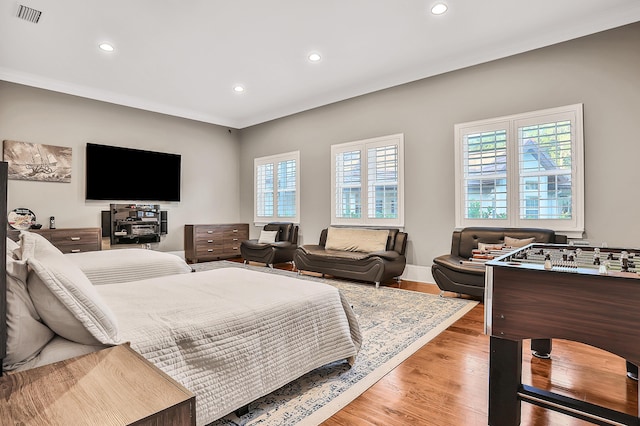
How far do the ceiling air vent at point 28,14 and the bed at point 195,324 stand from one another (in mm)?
3160

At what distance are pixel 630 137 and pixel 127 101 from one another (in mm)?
7302

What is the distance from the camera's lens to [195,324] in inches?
60.4

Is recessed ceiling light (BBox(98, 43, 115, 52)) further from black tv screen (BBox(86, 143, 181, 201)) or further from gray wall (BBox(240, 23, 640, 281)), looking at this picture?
gray wall (BBox(240, 23, 640, 281))

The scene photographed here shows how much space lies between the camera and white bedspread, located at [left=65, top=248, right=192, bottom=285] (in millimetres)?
3084

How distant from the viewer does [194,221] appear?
7.23 metres

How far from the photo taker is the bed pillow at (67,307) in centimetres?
116

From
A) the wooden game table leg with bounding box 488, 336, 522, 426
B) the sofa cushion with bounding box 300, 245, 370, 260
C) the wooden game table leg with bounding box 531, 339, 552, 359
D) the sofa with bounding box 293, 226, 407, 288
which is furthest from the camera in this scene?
the sofa cushion with bounding box 300, 245, 370, 260

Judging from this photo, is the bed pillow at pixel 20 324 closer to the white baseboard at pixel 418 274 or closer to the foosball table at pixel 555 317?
the foosball table at pixel 555 317

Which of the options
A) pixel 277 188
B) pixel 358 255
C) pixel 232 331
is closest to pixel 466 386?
pixel 232 331

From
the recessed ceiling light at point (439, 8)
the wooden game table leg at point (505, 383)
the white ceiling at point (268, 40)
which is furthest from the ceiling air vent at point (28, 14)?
the wooden game table leg at point (505, 383)

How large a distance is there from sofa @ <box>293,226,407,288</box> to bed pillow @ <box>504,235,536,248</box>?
141 centimetres

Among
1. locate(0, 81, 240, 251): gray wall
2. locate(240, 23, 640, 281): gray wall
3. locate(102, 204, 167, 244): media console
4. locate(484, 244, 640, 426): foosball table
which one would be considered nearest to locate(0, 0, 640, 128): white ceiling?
locate(240, 23, 640, 281): gray wall

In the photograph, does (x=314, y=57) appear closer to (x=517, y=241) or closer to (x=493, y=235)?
(x=493, y=235)

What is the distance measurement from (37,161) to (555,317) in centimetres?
671
